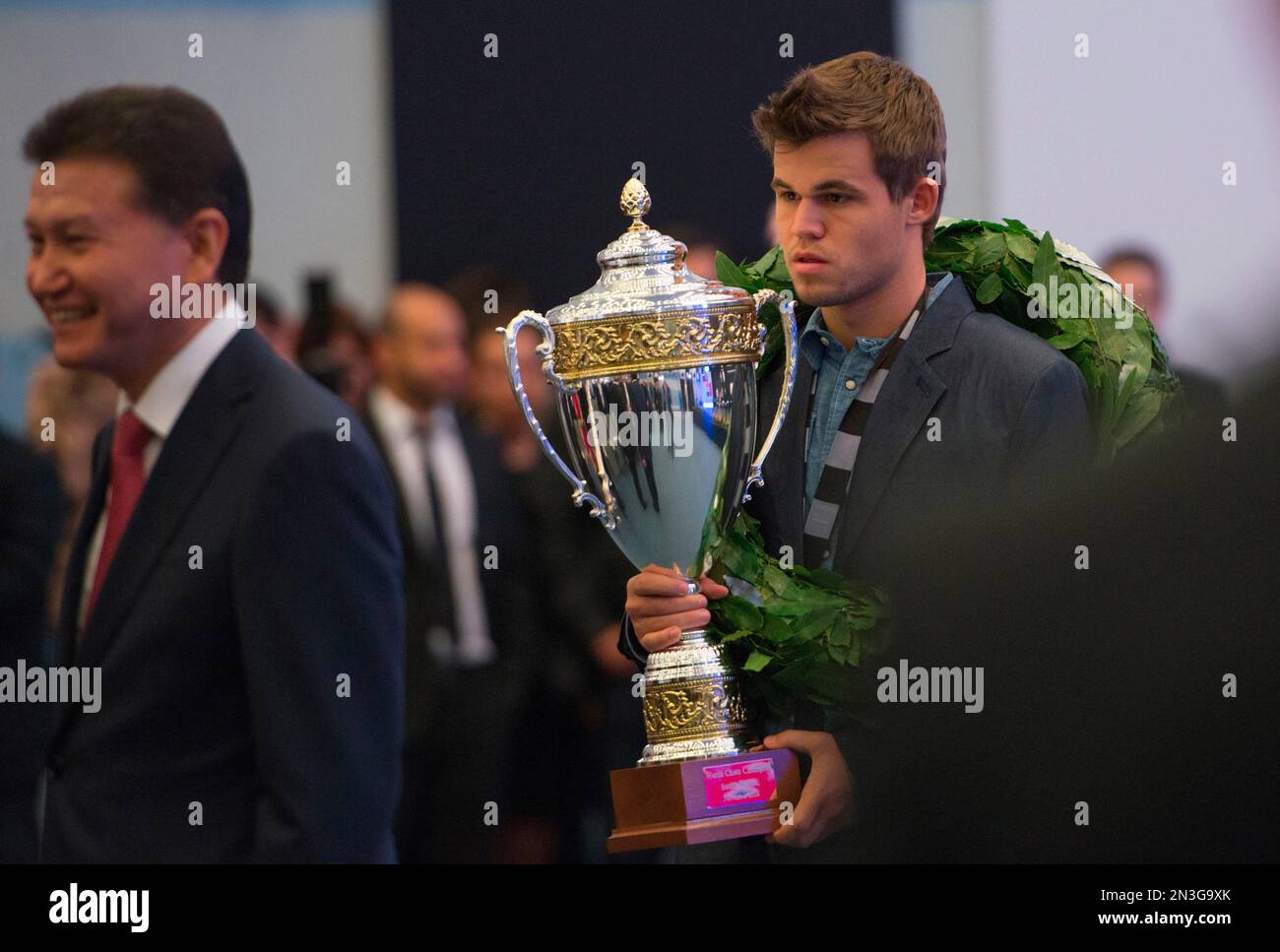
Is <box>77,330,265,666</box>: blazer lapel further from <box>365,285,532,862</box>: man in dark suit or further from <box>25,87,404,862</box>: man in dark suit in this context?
<box>365,285,532,862</box>: man in dark suit

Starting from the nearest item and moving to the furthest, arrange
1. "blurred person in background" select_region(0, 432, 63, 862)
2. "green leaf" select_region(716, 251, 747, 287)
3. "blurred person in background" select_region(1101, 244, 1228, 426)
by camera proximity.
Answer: "green leaf" select_region(716, 251, 747, 287), "blurred person in background" select_region(0, 432, 63, 862), "blurred person in background" select_region(1101, 244, 1228, 426)

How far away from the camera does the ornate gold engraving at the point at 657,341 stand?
248 cm

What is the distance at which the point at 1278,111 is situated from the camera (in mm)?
1233

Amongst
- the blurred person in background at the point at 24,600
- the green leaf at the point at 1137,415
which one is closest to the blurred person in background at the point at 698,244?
the blurred person in background at the point at 24,600

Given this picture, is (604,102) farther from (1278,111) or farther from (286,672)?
(1278,111)

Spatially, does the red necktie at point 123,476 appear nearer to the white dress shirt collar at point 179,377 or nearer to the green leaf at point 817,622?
the white dress shirt collar at point 179,377

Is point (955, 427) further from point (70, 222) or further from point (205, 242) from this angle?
point (70, 222)

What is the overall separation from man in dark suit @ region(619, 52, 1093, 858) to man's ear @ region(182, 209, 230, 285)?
2.53 ft

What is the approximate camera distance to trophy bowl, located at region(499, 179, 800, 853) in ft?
8.13

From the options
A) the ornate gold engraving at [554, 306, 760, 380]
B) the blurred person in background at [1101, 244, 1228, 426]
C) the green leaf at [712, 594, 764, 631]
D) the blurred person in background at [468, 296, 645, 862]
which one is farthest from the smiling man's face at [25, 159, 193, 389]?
the blurred person in background at [1101, 244, 1228, 426]

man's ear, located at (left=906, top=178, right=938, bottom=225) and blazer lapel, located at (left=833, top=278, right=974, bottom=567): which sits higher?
man's ear, located at (left=906, top=178, right=938, bottom=225)

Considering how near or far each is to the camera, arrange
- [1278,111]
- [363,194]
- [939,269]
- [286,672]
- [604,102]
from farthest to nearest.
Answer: [363,194] → [604,102] → [939,269] → [286,672] → [1278,111]
